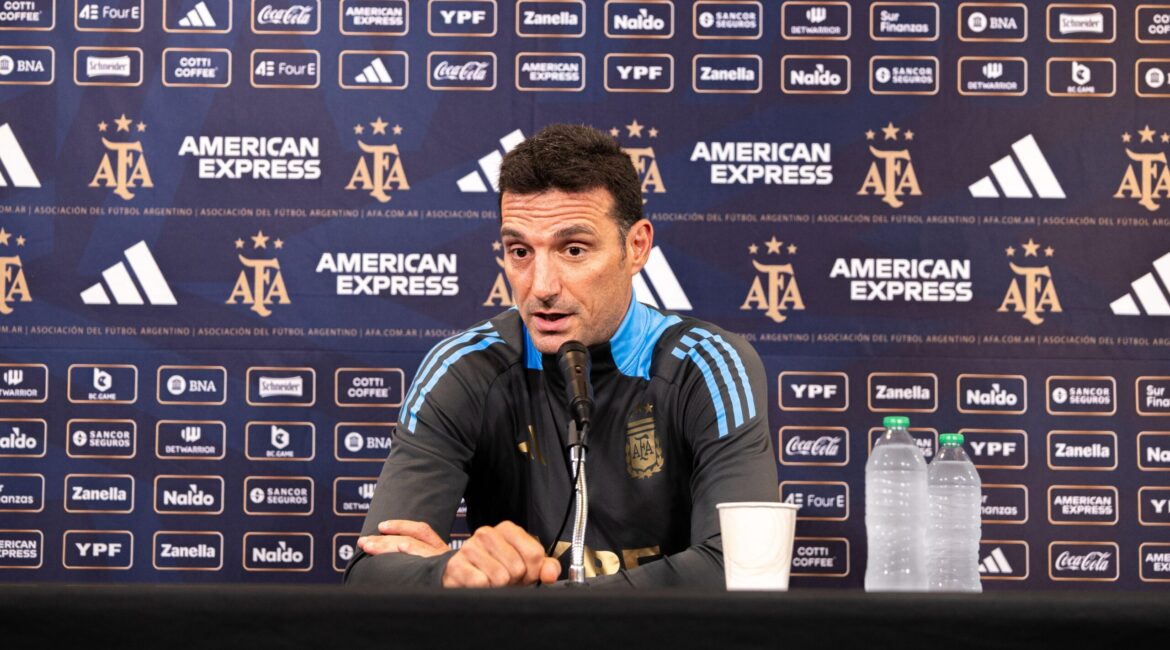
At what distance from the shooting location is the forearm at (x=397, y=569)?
4.91 ft

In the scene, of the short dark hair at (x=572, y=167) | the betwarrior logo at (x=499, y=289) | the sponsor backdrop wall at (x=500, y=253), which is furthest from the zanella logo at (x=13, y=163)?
the short dark hair at (x=572, y=167)

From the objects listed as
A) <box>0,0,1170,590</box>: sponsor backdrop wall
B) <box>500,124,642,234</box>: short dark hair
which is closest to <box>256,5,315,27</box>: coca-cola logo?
<box>0,0,1170,590</box>: sponsor backdrop wall

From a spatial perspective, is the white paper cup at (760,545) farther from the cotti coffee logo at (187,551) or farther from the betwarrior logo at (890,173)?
the cotti coffee logo at (187,551)

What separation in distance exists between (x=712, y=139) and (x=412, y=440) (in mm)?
1513

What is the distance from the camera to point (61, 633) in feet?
3.09

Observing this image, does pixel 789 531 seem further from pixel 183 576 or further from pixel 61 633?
pixel 183 576

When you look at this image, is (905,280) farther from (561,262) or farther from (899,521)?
(561,262)

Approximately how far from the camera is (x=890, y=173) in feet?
10.3

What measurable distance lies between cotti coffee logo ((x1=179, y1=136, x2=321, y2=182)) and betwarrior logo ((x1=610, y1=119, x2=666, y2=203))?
33.7 inches

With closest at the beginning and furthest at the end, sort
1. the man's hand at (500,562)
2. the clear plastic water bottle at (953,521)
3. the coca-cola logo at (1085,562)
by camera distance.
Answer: the man's hand at (500,562) < the clear plastic water bottle at (953,521) < the coca-cola logo at (1085,562)

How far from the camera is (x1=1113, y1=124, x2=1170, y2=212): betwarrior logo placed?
3.13 metres

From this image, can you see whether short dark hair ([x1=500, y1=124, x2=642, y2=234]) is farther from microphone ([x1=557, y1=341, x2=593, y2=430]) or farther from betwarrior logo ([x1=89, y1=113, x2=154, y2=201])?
betwarrior logo ([x1=89, y1=113, x2=154, y2=201])

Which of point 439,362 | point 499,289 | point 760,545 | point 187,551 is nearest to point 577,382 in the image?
point 760,545

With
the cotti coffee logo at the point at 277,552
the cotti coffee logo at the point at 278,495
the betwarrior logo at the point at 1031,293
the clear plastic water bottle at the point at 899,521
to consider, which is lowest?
the cotti coffee logo at the point at 277,552
